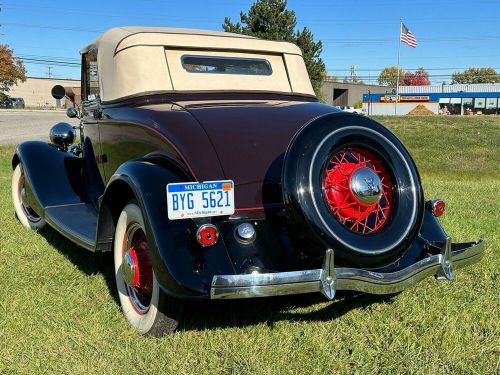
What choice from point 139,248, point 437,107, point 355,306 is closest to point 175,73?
point 139,248

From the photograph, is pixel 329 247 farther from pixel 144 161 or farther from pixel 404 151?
pixel 144 161

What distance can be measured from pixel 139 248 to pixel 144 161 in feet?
1.64

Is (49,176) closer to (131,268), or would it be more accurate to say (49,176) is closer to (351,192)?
(131,268)

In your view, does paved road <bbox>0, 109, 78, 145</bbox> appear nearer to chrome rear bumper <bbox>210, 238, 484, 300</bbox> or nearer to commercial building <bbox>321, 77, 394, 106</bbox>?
chrome rear bumper <bbox>210, 238, 484, 300</bbox>

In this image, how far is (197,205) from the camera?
2459mm

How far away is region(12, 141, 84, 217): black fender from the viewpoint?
4250 mm

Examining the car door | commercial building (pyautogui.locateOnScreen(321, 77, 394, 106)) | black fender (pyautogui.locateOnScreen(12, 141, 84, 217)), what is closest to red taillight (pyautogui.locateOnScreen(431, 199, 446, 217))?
the car door

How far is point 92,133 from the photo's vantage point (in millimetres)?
4266

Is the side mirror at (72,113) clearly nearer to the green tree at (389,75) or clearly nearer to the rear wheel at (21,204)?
the rear wheel at (21,204)

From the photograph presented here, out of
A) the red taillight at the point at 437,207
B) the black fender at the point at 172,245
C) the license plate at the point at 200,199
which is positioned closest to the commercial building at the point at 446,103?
the red taillight at the point at 437,207

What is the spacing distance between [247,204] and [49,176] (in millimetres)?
2491

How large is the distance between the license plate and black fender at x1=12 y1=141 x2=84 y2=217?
2.13 m

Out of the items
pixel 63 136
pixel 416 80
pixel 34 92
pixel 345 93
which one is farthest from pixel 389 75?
pixel 63 136

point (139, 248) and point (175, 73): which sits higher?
point (175, 73)
